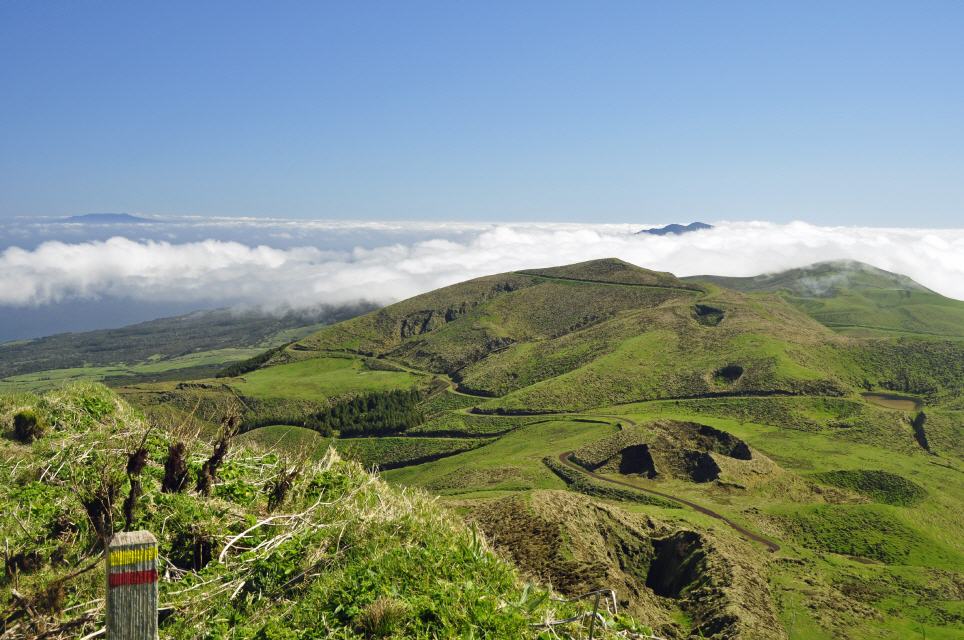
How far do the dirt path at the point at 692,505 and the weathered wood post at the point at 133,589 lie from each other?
1440 inches

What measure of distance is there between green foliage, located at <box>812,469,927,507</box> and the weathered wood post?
57.4 metres

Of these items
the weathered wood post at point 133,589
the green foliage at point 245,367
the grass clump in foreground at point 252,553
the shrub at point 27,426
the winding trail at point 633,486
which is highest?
the weathered wood post at point 133,589

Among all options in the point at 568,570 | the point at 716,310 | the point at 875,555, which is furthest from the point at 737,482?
the point at 716,310

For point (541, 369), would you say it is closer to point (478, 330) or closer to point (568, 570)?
point (478, 330)

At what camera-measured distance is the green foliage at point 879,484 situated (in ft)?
158

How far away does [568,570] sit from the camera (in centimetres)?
1358

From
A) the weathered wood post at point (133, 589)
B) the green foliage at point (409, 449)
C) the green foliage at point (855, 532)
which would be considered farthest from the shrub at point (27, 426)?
the green foliage at point (409, 449)

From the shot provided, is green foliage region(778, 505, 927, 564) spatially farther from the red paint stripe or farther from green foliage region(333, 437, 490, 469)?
green foliage region(333, 437, 490, 469)

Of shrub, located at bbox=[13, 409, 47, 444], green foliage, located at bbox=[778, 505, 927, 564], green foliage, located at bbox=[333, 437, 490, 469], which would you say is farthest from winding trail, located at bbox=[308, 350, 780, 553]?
shrub, located at bbox=[13, 409, 47, 444]

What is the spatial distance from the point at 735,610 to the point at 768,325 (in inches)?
3910

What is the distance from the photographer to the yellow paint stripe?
12.4 feet

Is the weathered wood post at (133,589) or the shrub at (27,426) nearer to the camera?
the weathered wood post at (133,589)

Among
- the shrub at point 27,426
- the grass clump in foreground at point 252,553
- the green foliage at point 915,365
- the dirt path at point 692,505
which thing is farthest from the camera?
the green foliage at point 915,365

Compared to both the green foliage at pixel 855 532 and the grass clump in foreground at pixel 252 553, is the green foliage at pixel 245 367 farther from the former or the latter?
the grass clump in foreground at pixel 252 553
